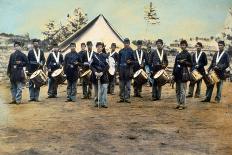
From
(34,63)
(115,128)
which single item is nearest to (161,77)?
(34,63)

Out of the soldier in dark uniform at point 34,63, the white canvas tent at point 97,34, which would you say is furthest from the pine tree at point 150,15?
the soldier in dark uniform at point 34,63

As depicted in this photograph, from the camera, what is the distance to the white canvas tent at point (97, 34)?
78.8 ft

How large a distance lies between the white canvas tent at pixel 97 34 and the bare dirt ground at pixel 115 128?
32.4 feet

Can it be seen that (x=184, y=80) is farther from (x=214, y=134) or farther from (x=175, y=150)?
(x=175, y=150)

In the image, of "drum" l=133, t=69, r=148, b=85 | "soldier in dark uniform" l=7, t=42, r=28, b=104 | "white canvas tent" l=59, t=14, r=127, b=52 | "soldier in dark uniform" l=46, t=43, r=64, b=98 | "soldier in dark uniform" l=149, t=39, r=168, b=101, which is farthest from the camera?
"white canvas tent" l=59, t=14, r=127, b=52

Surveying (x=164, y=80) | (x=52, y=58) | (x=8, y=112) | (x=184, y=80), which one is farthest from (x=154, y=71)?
(x=8, y=112)

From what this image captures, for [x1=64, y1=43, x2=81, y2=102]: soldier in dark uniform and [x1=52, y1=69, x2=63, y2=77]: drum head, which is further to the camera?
[x1=52, y1=69, x2=63, y2=77]: drum head

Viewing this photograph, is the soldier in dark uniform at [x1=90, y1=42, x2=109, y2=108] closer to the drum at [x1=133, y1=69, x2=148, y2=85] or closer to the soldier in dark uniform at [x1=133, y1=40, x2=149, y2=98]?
the drum at [x1=133, y1=69, x2=148, y2=85]

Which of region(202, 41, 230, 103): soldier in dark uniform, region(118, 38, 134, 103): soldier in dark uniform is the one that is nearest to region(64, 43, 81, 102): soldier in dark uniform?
region(118, 38, 134, 103): soldier in dark uniform

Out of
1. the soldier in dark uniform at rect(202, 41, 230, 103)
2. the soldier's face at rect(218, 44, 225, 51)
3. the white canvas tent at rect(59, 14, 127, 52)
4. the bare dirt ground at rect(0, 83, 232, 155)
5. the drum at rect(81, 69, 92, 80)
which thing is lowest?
the bare dirt ground at rect(0, 83, 232, 155)

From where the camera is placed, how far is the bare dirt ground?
27.2ft

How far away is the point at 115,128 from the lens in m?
10.1

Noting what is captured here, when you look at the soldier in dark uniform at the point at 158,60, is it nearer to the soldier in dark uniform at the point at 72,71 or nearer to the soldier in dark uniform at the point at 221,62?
the soldier in dark uniform at the point at 221,62

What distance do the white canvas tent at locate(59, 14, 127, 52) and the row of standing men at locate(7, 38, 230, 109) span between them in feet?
27.5
